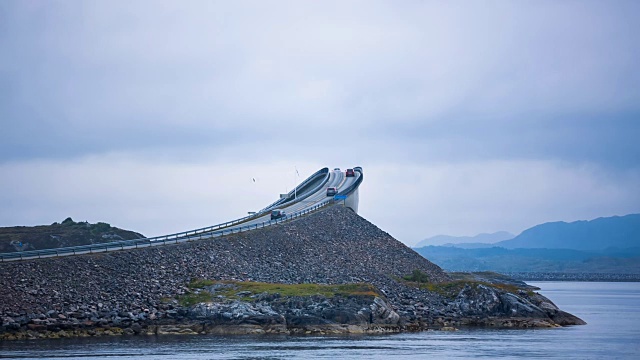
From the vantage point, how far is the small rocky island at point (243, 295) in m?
82.4

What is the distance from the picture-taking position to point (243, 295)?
90.1 meters

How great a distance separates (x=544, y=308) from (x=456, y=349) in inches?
1172

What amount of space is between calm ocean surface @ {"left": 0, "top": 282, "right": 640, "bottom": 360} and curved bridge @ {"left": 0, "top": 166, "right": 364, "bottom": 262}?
639 inches

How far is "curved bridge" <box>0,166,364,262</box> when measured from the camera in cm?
9331

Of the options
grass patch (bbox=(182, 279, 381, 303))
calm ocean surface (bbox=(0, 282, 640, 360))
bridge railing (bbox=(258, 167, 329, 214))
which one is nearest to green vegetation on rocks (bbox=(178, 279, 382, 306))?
grass patch (bbox=(182, 279, 381, 303))

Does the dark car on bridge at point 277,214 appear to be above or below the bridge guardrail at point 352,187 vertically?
below

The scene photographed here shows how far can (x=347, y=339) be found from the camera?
8331cm

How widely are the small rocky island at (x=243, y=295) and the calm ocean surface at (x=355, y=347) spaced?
3.48m

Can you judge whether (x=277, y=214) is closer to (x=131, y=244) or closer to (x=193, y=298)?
(x=131, y=244)

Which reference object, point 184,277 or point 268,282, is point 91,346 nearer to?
point 184,277

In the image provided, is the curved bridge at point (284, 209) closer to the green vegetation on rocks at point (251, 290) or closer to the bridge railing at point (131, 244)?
the bridge railing at point (131, 244)

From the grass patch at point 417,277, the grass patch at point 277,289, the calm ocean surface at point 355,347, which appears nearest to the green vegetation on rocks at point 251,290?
the grass patch at point 277,289

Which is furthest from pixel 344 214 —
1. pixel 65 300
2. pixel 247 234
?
pixel 65 300

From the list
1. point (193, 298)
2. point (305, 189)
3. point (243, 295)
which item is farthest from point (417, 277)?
point (305, 189)
